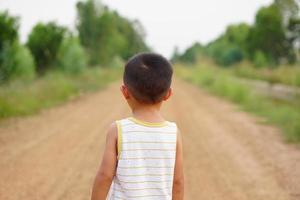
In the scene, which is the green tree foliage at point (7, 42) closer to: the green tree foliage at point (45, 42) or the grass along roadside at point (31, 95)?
the grass along roadside at point (31, 95)

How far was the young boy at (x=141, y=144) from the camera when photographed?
2.22m

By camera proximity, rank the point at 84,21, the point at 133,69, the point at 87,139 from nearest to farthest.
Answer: the point at 133,69
the point at 87,139
the point at 84,21

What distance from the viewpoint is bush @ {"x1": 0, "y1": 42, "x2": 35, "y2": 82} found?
1669 cm

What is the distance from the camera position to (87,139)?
8922mm

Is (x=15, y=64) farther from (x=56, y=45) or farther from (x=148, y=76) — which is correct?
(x=148, y=76)

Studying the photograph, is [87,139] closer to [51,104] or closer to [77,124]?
[77,124]

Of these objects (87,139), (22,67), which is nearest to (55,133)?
(87,139)

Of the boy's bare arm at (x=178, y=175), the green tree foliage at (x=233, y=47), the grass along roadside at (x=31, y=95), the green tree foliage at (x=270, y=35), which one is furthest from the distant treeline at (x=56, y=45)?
the green tree foliage at (x=233, y=47)

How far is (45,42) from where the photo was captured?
25.6 meters

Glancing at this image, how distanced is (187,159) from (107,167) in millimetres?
5222

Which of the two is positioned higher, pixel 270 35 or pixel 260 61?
pixel 270 35

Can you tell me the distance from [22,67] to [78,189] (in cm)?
1620

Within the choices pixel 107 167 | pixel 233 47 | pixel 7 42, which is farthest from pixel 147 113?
pixel 233 47

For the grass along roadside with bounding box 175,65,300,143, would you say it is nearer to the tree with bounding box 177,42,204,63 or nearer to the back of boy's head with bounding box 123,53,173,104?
the back of boy's head with bounding box 123,53,173,104
